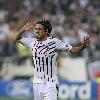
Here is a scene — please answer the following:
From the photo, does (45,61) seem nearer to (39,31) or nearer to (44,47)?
(44,47)

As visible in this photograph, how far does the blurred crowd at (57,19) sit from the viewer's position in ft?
69.3

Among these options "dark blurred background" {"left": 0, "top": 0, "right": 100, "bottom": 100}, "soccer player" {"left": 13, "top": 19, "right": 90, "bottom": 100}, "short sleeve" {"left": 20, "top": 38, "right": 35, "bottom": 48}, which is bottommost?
"soccer player" {"left": 13, "top": 19, "right": 90, "bottom": 100}

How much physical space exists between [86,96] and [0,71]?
150 inches

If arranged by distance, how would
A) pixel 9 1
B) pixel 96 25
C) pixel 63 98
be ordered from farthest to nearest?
1. pixel 9 1
2. pixel 96 25
3. pixel 63 98

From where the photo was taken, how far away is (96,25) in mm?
22953

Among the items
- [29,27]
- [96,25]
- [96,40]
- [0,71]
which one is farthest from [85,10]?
[29,27]

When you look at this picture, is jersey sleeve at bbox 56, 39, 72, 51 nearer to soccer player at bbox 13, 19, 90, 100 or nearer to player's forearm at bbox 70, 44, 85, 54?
soccer player at bbox 13, 19, 90, 100

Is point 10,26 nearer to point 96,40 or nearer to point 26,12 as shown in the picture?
point 26,12

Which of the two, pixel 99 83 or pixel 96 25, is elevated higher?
pixel 96 25

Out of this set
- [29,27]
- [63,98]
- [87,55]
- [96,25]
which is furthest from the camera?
[96,25]

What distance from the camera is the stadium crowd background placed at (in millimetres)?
21094

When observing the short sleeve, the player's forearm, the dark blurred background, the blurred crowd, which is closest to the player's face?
the short sleeve

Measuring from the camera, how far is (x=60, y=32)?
70.9 feet

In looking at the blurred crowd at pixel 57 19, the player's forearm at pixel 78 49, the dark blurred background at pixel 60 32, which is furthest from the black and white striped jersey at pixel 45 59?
the blurred crowd at pixel 57 19
